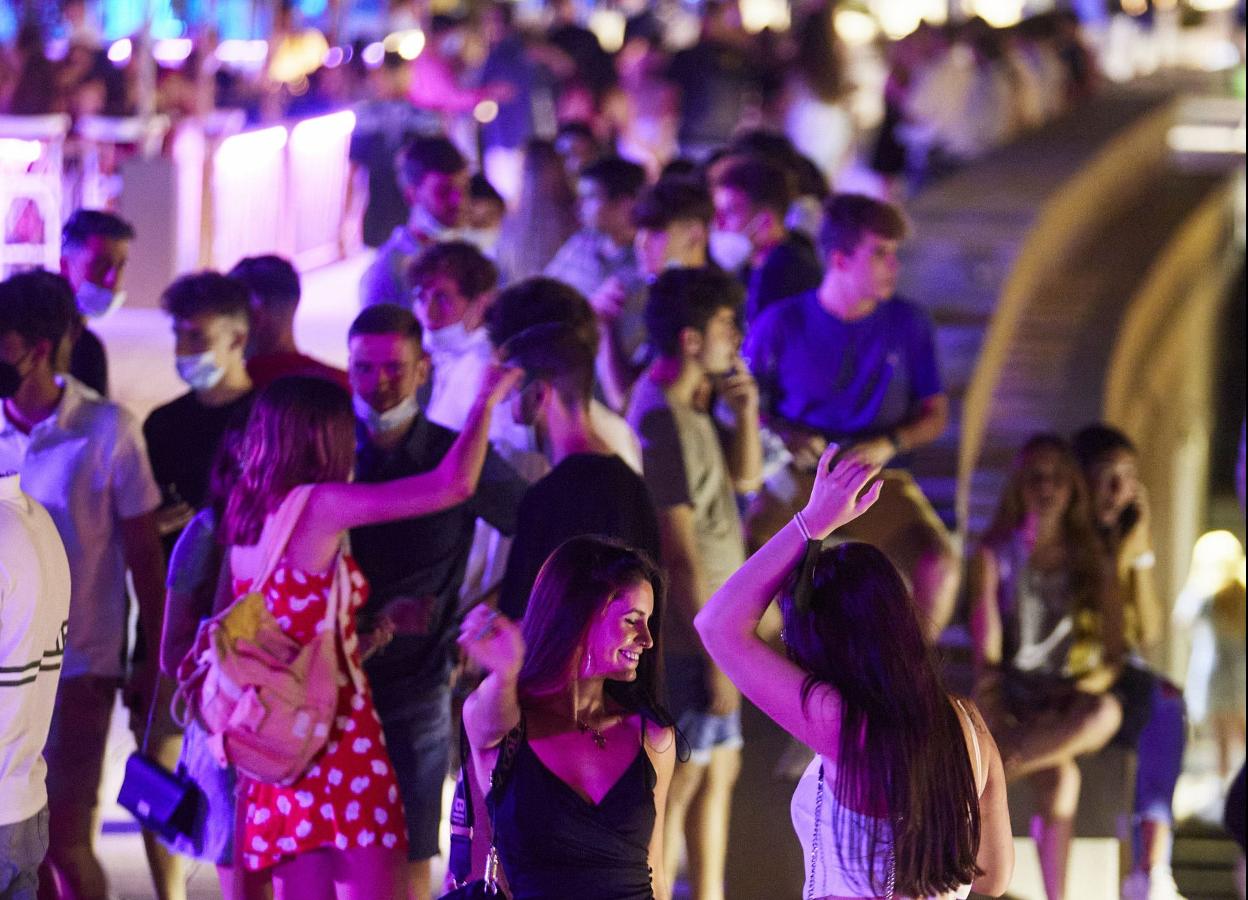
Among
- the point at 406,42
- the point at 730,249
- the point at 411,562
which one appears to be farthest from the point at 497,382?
the point at 406,42

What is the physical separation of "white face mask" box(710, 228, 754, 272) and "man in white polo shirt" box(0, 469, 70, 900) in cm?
375

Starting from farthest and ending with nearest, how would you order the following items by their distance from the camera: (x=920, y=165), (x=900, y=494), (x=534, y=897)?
(x=920, y=165) → (x=900, y=494) → (x=534, y=897)

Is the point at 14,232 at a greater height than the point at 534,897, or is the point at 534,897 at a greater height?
the point at 14,232

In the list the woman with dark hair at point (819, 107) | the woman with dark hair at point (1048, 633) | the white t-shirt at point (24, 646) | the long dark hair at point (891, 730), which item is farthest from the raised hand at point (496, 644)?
the woman with dark hair at point (819, 107)

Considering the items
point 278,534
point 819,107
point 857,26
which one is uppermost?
point 857,26

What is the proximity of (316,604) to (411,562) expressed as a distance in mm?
723

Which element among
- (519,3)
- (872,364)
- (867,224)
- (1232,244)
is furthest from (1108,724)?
(519,3)

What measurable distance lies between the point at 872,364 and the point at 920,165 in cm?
639

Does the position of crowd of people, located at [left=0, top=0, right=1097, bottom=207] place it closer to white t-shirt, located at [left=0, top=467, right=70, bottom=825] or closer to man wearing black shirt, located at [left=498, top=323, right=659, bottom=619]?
man wearing black shirt, located at [left=498, top=323, right=659, bottom=619]

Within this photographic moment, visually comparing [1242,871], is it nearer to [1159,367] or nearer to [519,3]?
[1159,367]

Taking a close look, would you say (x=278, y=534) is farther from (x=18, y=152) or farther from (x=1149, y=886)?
(x=18, y=152)

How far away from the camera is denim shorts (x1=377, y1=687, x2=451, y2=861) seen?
178 inches

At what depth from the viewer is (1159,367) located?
481 inches

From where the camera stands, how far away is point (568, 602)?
10.8ft
